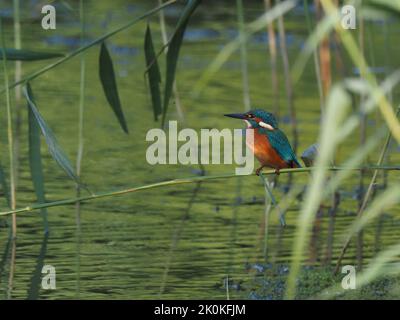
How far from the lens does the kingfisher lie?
5.15m

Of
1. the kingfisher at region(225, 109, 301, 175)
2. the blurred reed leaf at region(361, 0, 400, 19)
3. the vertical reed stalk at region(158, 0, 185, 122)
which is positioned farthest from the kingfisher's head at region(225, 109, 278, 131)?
the blurred reed leaf at region(361, 0, 400, 19)

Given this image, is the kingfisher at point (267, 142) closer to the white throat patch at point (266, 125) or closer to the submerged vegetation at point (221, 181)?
the white throat patch at point (266, 125)

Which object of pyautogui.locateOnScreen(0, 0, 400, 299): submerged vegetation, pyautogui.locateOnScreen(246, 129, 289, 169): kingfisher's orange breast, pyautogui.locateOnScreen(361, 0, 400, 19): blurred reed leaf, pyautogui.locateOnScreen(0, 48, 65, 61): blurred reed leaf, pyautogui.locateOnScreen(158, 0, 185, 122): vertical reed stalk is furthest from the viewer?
pyautogui.locateOnScreen(158, 0, 185, 122): vertical reed stalk

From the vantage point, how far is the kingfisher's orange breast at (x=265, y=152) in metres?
5.14

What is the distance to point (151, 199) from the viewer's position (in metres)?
7.76

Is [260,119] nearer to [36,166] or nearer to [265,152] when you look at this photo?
[265,152]

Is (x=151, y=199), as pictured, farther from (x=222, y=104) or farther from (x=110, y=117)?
(x=222, y=104)

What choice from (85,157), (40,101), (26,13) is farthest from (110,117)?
(26,13)

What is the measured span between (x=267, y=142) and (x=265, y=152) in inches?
1.9

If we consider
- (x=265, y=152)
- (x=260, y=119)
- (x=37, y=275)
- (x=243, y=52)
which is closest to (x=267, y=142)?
(x=265, y=152)

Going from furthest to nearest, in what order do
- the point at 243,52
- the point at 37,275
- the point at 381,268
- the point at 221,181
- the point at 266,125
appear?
1. the point at 221,181
2. the point at 37,275
3. the point at 243,52
4. the point at 266,125
5. the point at 381,268

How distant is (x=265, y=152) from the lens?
5148 mm

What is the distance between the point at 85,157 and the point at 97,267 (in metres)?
2.86

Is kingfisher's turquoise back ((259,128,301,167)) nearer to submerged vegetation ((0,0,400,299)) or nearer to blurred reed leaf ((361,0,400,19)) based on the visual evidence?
submerged vegetation ((0,0,400,299))
